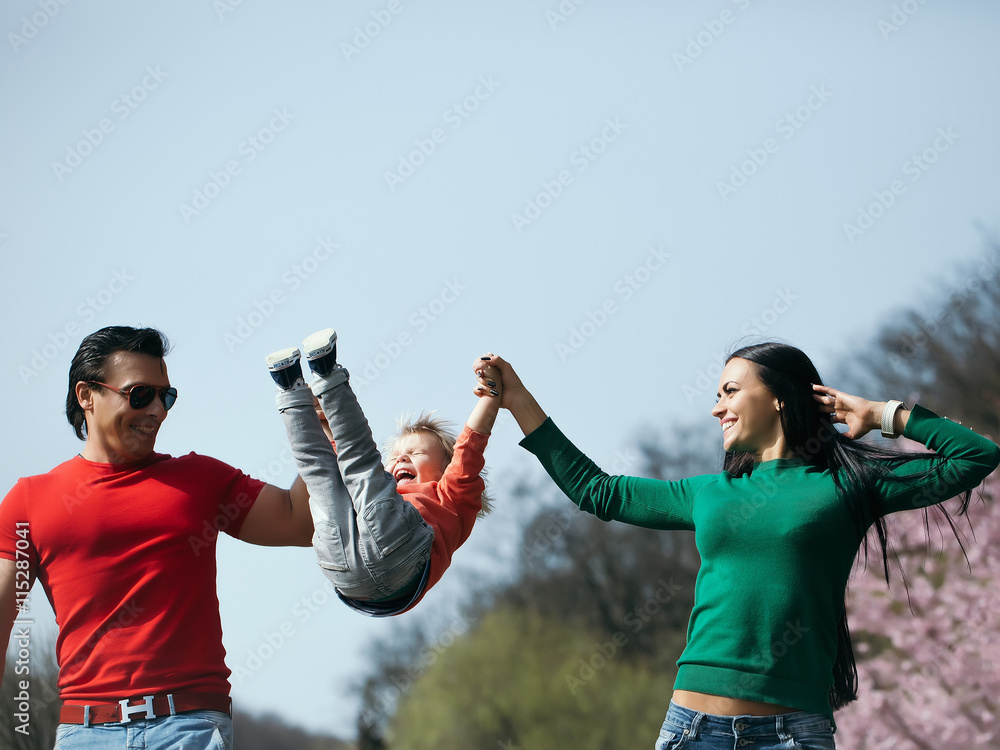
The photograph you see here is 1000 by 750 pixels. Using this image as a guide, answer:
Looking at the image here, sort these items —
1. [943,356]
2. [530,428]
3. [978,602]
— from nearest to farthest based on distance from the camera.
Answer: [530,428], [978,602], [943,356]

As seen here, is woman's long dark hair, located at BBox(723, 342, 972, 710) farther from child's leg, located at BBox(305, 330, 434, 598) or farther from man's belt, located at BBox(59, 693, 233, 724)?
man's belt, located at BBox(59, 693, 233, 724)

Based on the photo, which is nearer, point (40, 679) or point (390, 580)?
point (390, 580)

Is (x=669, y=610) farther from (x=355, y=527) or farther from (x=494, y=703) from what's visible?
(x=355, y=527)

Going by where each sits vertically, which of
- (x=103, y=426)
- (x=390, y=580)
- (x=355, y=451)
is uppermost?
(x=103, y=426)

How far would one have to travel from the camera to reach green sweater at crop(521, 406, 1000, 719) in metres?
2.64

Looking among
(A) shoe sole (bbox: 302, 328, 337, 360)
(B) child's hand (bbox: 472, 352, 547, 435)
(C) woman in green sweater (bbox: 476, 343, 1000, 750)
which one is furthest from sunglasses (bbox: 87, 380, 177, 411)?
(C) woman in green sweater (bbox: 476, 343, 1000, 750)

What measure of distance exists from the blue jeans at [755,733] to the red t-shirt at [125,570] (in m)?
1.39

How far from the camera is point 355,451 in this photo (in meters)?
2.95

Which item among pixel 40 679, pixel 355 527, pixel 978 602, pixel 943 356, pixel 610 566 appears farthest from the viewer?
pixel 610 566

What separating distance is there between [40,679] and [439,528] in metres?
6.23

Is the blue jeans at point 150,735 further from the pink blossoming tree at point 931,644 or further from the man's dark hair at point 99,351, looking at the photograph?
the pink blossoming tree at point 931,644

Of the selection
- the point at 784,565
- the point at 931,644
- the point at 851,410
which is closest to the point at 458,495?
the point at 784,565

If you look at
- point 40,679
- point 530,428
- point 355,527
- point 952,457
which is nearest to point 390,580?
point 355,527

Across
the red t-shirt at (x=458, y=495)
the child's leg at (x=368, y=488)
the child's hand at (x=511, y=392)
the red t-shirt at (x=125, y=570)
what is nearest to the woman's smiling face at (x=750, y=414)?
the child's hand at (x=511, y=392)
